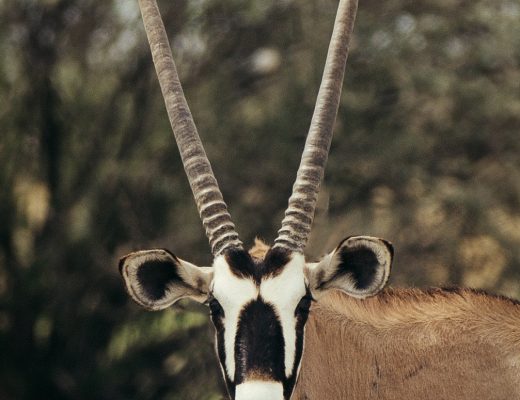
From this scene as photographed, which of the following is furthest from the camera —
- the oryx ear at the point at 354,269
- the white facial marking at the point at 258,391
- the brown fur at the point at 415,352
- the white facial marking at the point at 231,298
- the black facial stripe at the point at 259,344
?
the brown fur at the point at 415,352

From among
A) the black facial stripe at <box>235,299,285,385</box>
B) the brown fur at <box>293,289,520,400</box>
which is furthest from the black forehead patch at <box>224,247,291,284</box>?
the brown fur at <box>293,289,520,400</box>

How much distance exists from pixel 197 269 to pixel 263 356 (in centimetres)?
64

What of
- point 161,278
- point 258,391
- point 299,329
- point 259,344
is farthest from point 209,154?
point 258,391

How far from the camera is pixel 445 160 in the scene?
15.0 meters

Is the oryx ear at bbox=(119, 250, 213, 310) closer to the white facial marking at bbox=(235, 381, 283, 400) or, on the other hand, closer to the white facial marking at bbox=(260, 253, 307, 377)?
the white facial marking at bbox=(260, 253, 307, 377)

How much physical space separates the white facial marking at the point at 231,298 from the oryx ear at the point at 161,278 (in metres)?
0.17

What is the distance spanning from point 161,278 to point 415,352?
4.54 ft

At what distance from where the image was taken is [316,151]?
6098 mm

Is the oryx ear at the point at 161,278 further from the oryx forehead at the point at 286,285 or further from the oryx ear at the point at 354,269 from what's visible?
the oryx ear at the point at 354,269

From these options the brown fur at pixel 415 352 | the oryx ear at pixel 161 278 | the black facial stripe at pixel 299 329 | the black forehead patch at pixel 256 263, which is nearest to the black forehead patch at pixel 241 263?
the black forehead patch at pixel 256 263

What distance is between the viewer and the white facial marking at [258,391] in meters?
5.07

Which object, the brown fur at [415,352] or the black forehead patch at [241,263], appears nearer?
the black forehead patch at [241,263]

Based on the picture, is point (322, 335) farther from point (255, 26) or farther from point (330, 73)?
point (255, 26)

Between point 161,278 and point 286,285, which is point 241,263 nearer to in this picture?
point 286,285
